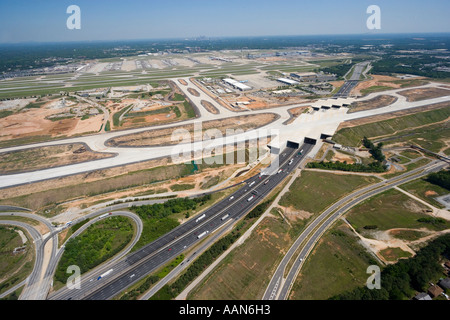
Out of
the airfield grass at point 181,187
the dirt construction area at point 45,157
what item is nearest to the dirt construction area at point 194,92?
the dirt construction area at point 45,157

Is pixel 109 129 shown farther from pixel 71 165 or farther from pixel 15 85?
pixel 15 85

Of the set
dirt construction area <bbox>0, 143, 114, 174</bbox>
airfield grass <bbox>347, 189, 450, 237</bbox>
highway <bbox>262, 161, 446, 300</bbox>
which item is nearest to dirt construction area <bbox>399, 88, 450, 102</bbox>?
highway <bbox>262, 161, 446, 300</bbox>

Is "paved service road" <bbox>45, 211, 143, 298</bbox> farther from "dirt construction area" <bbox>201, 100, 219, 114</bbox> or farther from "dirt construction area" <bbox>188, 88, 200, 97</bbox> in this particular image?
"dirt construction area" <bbox>188, 88, 200, 97</bbox>

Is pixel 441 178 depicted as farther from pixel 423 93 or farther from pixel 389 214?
pixel 423 93

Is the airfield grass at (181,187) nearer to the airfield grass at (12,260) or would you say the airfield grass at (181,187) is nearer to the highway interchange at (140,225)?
the highway interchange at (140,225)
